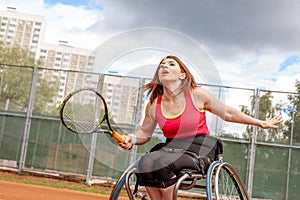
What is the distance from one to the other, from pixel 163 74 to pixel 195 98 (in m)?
0.33

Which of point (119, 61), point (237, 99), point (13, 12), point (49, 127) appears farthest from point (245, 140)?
point (13, 12)

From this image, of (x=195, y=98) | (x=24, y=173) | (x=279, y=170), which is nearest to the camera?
(x=195, y=98)

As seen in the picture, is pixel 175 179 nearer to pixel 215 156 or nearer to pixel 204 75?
pixel 215 156

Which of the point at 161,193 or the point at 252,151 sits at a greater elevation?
the point at 252,151

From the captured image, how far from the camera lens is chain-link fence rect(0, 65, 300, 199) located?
42.1 feet

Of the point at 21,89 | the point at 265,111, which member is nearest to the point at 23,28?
the point at 21,89

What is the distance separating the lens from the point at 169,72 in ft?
13.2

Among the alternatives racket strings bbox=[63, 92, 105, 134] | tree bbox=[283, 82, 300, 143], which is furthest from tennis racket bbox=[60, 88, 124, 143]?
tree bbox=[283, 82, 300, 143]

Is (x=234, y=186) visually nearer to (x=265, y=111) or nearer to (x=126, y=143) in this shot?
(x=126, y=143)

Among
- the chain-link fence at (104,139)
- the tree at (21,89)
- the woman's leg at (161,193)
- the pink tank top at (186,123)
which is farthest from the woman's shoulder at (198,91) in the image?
the tree at (21,89)

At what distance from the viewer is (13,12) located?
334 feet

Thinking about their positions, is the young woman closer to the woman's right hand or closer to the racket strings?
the woman's right hand

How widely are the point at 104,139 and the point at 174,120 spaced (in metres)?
9.52

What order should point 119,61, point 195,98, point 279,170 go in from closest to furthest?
point 195,98
point 119,61
point 279,170
